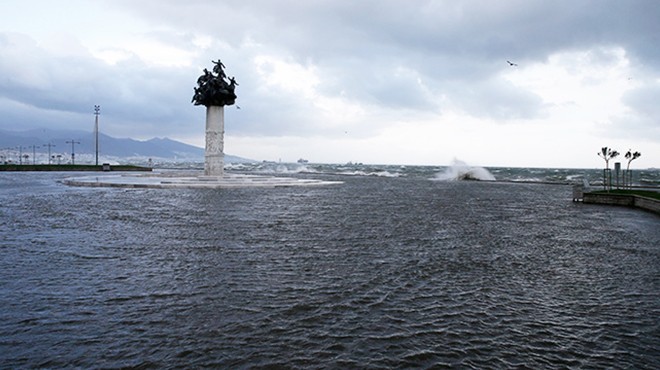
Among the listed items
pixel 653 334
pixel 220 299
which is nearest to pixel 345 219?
pixel 220 299

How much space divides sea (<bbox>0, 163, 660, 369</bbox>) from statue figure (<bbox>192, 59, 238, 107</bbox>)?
3057 centimetres

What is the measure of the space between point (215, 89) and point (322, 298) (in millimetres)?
40334

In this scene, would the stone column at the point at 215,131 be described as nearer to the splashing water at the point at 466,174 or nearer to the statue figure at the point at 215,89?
the statue figure at the point at 215,89

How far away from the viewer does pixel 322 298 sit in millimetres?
7910

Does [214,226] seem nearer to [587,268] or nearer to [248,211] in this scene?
[248,211]

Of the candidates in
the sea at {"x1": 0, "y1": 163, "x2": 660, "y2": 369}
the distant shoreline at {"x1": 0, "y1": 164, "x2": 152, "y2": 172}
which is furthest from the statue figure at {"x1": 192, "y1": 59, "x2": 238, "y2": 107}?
the distant shoreline at {"x1": 0, "y1": 164, "x2": 152, "y2": 172}

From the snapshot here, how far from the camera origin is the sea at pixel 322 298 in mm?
5699

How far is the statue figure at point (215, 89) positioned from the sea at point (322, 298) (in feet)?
100

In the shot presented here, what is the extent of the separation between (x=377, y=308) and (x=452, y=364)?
2.09 m

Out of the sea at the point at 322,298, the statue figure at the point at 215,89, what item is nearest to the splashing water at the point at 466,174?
the statue figure at the point at 215,89

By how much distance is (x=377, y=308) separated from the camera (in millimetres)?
7473

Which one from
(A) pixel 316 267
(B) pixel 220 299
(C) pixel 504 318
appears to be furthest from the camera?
(A) pixel 316 267

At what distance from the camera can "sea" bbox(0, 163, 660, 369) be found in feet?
18.7

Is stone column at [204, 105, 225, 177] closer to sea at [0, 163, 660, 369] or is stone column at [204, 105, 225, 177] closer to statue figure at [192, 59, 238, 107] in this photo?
statue figure at [192, 59, 238, 107]
